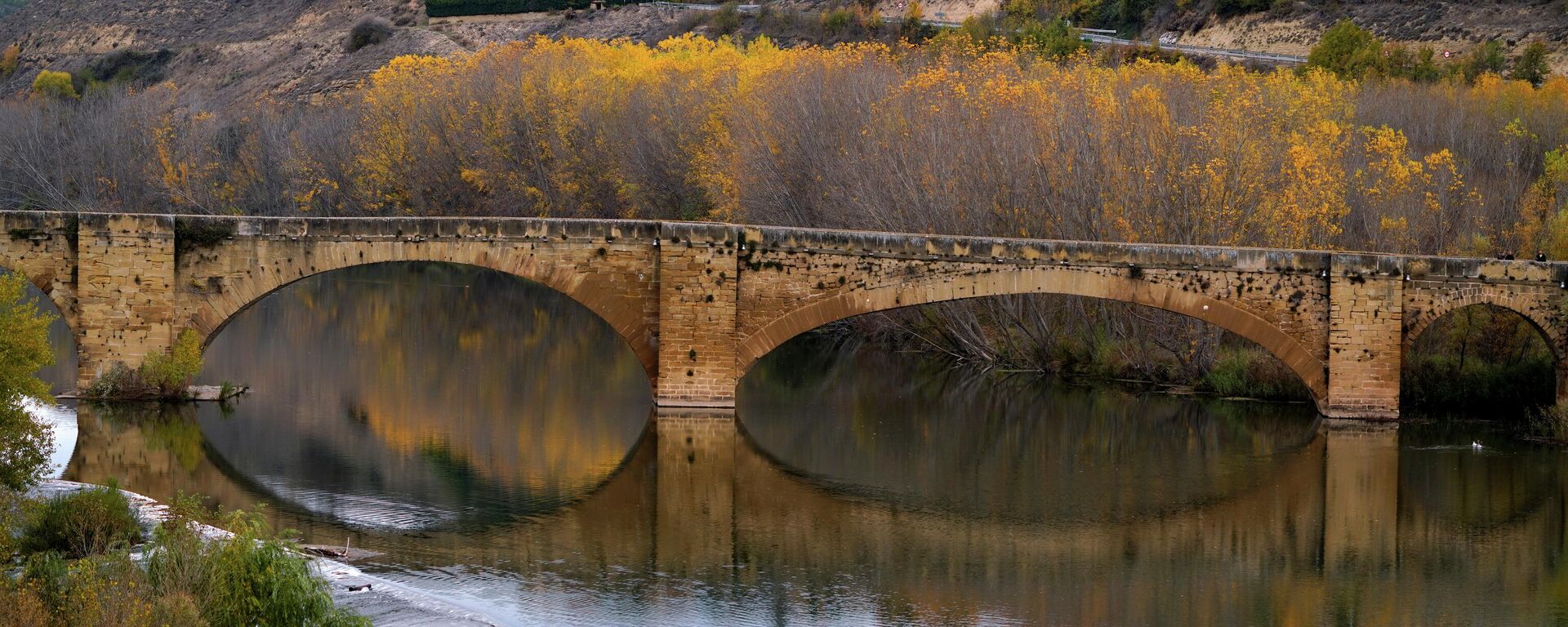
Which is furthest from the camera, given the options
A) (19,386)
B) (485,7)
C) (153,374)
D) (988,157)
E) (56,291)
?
(485,7)

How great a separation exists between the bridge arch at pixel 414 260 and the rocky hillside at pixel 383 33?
32925mm

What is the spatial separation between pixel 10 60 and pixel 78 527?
264 feet

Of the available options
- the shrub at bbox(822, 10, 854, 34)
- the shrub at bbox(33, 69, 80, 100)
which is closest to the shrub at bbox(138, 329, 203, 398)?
the shrub at bbox(33, 69, 80, 100)

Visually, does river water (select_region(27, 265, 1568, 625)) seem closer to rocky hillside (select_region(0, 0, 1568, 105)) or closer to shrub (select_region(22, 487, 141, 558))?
shrub (select_region(22, 487, 141, 558))

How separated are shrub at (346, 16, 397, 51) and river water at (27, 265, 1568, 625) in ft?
156

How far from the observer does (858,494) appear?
72.1 ft

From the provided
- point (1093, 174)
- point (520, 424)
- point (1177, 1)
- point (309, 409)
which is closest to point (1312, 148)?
point (1093, 174)

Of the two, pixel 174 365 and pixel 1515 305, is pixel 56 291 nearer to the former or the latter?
pixel 174 365

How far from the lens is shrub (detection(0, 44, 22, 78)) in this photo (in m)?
87.6

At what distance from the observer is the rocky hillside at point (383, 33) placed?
54406 mm

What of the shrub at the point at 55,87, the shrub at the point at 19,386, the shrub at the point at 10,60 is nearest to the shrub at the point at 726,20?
the shrub at the point at 55,87

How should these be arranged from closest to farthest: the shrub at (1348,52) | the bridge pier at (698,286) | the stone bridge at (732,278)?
the stone bridge at (732,278) < the bridge pier at (698,286) < the shrub at (1348,52)

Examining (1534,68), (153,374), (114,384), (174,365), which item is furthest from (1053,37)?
(114,384)

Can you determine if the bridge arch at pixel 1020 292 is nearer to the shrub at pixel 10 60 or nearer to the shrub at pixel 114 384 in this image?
the shrub at pixel 114 384
